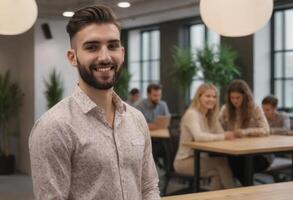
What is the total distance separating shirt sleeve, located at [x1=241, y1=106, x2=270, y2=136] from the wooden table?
183 millimetres

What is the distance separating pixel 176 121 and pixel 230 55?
304 cm

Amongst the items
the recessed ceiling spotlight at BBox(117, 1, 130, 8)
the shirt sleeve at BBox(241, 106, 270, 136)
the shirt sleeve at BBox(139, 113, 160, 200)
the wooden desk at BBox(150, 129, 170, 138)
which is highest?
the recessed ceiling spotlight at BBox(117, 1, 130, 8)

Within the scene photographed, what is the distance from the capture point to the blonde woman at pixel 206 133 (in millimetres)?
4480

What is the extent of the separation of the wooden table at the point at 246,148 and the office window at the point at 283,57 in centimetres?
355

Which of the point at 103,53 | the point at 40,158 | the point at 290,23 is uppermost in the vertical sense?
the point at 290,23

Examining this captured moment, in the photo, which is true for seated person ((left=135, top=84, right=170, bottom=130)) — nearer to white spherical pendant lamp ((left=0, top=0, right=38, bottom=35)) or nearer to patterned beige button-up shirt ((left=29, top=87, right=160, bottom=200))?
white spherical pendant lamp ((left=0, top=0, right=38, bottom=35))

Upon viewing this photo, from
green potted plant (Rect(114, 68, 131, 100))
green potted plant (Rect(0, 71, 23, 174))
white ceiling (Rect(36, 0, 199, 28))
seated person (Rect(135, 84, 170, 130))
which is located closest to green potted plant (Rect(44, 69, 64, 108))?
green potted plant (Rect(0, 71, 23, 174))

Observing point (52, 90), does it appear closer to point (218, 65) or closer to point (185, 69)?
point (185, 69)

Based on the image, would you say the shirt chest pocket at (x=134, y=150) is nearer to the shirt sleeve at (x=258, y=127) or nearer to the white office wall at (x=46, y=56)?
the shirt sleeve at (x=258, y=127)

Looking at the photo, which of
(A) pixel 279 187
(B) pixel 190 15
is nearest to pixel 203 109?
(A) pixel 279 187

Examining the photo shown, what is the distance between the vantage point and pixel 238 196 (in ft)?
8.71

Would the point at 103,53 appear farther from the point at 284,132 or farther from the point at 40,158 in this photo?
the point at 284,132

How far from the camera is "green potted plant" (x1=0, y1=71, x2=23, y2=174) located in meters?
7.54

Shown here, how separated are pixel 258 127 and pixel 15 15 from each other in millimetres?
2667
